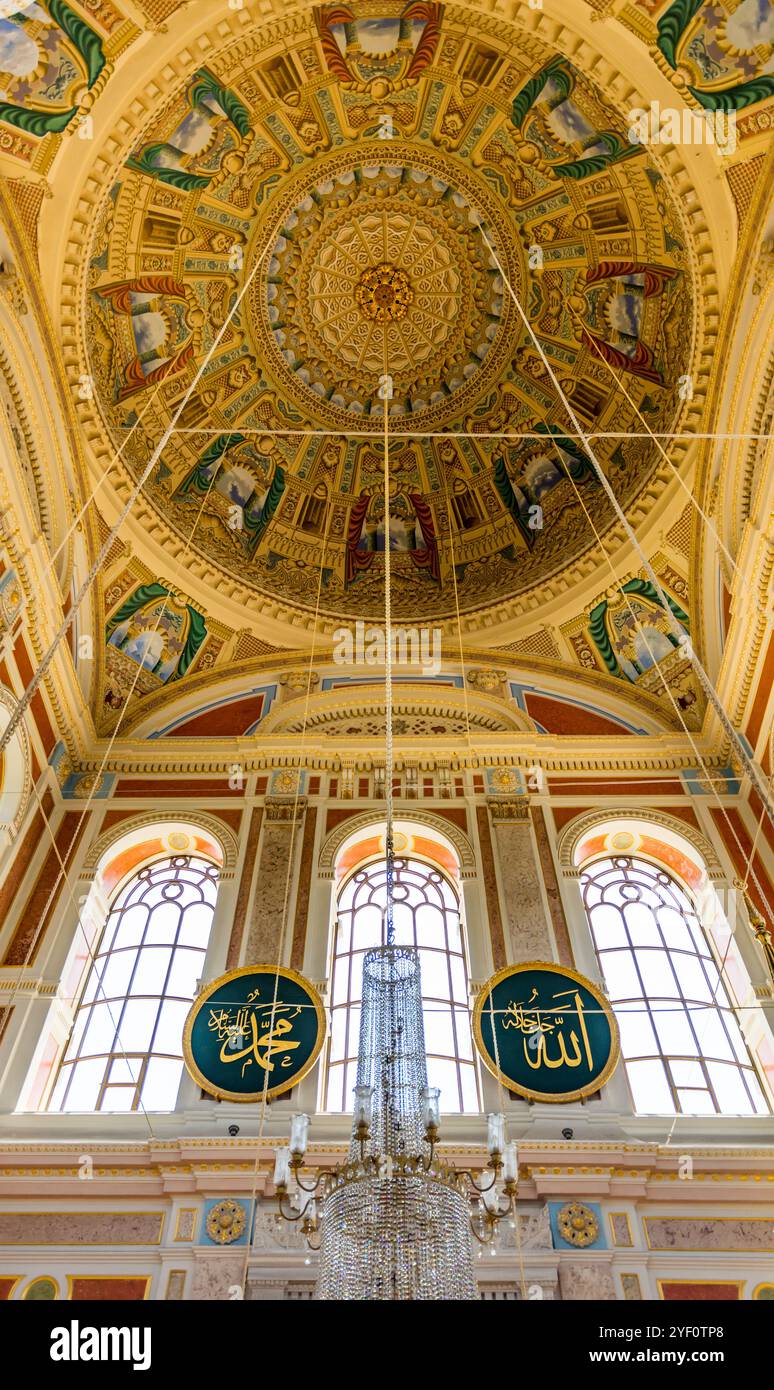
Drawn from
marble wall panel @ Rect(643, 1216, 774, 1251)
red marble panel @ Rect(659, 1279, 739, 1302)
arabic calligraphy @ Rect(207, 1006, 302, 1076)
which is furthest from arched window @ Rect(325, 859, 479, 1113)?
red marble panel @ Rect(659, 1279, 739, 1302)

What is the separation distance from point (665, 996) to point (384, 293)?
379 inches

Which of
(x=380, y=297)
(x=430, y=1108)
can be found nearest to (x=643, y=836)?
(x=430, y=1108)

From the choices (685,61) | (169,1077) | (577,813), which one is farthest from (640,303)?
(169,1077)

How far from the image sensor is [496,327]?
13.6m

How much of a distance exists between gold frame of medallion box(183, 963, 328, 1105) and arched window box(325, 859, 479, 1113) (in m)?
0.30

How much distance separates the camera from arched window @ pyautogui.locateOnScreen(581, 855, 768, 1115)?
333 inches

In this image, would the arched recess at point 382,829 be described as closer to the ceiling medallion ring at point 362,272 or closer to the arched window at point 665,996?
the arched window at point 665,996

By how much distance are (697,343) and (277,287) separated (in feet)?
18.4

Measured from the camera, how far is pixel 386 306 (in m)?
13.8

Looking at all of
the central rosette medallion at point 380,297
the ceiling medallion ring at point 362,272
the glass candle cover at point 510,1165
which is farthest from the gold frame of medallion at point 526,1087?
the ceiling medallion ring at point 362,272

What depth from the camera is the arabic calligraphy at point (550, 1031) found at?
8.34 metres

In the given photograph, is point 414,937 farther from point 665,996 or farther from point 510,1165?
point 510,1165

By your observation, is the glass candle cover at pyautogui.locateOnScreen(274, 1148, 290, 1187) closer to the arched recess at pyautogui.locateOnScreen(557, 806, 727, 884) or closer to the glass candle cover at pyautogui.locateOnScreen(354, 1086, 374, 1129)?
the glass candle cover at pyautogui.locateOnScreen(354, 1086, 374, 1129)

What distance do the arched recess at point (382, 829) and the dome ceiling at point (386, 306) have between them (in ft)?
12.7
